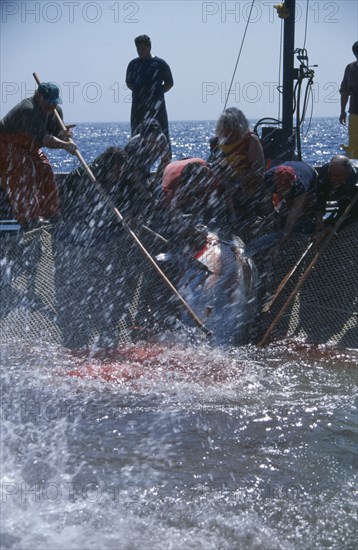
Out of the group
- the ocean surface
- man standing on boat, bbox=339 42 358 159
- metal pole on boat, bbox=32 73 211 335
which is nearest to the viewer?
the ocean surface

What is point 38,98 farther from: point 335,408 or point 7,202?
point 335,408

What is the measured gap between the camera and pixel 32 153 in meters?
8.74

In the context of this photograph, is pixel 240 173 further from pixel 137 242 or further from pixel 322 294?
pixel 322 294

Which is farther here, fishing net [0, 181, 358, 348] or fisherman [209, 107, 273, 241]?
fisherman [209, 107, 273, 241]

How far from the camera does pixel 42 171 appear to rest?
28.9 feet

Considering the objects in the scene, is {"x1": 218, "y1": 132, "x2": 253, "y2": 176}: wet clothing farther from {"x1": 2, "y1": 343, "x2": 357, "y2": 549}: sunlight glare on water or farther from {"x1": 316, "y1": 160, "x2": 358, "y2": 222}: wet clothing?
{"x1": 2, "y1": 343, "x2": 357, "y2": 549}: sunlight glare on water

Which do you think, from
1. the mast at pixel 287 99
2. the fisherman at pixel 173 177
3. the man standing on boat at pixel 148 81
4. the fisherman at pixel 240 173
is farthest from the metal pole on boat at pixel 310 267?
the man standing on boat at pixel 148 81

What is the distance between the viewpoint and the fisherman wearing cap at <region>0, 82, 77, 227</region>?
8586mm

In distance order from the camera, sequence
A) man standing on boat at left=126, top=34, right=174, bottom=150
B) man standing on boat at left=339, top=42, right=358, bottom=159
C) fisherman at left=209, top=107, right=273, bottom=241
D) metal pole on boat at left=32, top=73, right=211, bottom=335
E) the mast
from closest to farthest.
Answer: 1. metal pole on boat at left=32, top=73, right=211, bottom=335
2. fisherman at left=209, top=107, right=273, bottom=241
3. man standing on boat at left=126, top=34, right=174, bottom=150
4. the mast
5. man standing on boat at left=339, top=42, right=358, bottom=159

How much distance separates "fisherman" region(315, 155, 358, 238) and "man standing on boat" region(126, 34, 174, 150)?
7.52 feet

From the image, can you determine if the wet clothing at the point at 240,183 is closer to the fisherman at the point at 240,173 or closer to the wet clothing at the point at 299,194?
the fisherman at the point at 240,173

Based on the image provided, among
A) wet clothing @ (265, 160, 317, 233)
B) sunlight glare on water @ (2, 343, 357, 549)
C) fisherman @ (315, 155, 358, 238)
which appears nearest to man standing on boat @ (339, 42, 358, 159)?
fisherman @ (315, 155, 358, 238)

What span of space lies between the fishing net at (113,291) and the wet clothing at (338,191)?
221mm

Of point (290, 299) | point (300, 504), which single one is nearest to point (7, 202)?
point (290, 299)
